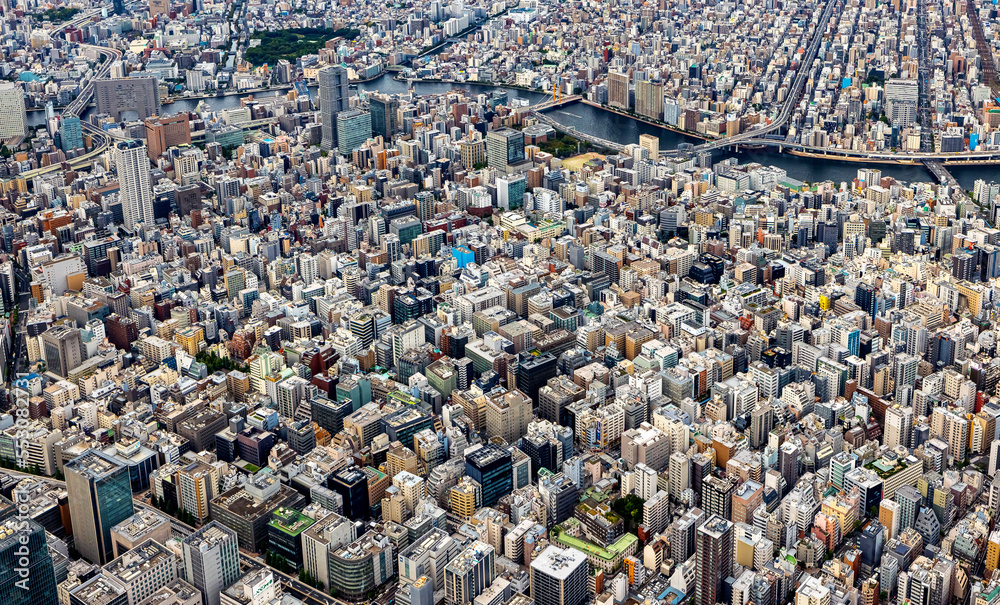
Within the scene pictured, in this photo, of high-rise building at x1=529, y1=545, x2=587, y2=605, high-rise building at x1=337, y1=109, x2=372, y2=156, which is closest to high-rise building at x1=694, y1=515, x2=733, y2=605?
high-rise building at x1=529, y1=545, x2=587, y2=605

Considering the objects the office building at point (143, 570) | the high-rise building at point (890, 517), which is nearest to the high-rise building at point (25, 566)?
the office building at point (143, 570)

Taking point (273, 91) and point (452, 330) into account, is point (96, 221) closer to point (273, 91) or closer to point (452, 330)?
point (452, 330)

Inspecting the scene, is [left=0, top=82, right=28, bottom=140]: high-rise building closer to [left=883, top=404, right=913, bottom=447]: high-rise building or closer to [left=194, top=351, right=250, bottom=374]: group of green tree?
[left=194, top=351, right=250, bottom=374]: group of green tree

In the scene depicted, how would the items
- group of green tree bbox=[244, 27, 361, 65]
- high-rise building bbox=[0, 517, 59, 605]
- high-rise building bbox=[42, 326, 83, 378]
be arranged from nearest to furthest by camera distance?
high-rise building bbox=[0, 517, 59, 605] → high-rise building bbox=[42, 326, 83, 378] → group of green tree bbox=[244, 27, 361, 65]

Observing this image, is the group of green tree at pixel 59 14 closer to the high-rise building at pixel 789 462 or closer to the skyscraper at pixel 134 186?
the skyscraper at pixel 134 186

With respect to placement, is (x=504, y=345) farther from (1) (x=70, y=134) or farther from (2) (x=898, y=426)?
(1) (x=70, y=134)

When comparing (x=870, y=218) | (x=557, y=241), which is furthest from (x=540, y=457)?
(x=870, y=218)

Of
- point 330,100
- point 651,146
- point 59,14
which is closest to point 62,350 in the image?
point 330,100
